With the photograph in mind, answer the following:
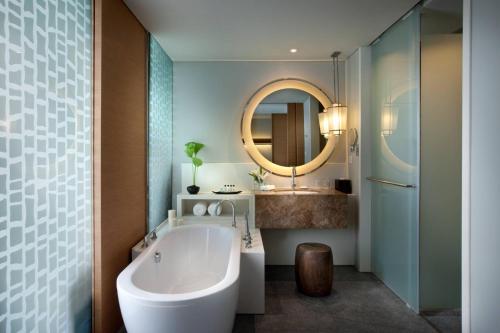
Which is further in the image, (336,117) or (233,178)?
(233,178)

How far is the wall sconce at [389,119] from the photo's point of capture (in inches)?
111

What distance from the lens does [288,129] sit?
377 centimetres

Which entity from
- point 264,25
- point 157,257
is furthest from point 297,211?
point 264,25

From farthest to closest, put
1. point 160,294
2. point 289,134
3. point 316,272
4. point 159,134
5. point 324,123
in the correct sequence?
point 289,134
point 324,123
point 159,134
point 316,272
point 160,294

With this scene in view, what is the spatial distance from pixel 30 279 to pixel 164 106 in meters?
2.31

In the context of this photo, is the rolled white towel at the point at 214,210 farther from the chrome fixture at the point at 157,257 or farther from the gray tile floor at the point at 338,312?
the chrome fixture at the point at 157,257

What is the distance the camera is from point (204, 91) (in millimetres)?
3791

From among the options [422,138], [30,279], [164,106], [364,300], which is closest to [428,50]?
[422,138]

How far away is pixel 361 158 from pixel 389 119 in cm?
59

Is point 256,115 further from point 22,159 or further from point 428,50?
point 22,159

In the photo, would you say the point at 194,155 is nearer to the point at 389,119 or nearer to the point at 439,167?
the point at 389,119

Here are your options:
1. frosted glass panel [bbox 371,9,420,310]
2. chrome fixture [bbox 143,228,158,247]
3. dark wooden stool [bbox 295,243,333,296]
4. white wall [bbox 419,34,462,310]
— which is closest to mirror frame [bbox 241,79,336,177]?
frosted glass panel [bbox 371,9,420,310]

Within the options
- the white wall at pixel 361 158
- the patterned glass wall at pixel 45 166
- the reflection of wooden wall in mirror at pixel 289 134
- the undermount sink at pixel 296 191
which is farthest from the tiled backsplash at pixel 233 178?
the patterned glass wall at pixel 45 166

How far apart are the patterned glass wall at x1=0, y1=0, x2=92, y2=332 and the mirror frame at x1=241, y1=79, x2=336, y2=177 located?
2.00 metres
